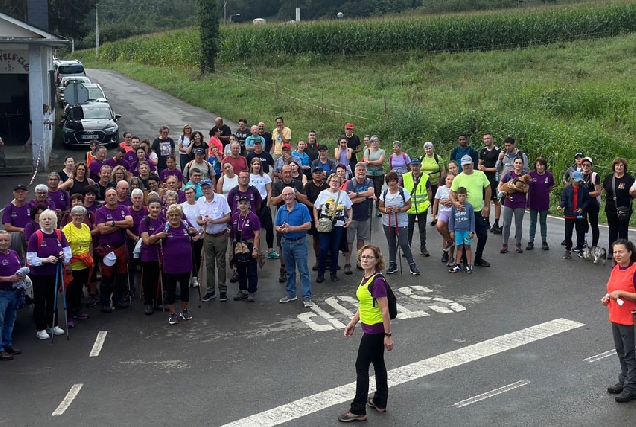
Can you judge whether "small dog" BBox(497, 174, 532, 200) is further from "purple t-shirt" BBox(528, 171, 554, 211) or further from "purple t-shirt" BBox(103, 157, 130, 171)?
"purple t-shirt" BBox(103, 157, 130, 171)

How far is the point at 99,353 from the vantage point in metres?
10.7

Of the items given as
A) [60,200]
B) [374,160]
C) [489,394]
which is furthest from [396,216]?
[60,200]

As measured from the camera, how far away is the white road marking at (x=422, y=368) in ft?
28.3

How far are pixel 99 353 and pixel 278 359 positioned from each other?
93.8 inches

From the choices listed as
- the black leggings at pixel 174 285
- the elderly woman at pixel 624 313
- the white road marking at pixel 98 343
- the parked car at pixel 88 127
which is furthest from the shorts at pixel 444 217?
the parked car at pixel 88 127

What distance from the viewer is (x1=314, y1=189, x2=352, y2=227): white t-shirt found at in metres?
13.7

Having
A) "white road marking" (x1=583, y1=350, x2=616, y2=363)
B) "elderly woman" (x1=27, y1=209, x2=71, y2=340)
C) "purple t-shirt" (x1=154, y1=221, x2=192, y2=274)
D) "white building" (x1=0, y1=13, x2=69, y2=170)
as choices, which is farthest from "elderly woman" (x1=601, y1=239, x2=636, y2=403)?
"white building" (x1=0, y1=13, x2=69, y2=170)

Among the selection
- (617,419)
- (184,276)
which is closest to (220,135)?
(184,276)

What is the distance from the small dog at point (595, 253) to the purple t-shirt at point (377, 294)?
7.11m

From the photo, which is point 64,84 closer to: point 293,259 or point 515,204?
point 515,204

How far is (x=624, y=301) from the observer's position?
8.80 m

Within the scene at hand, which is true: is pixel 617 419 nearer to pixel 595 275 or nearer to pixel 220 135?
pixel 595 275

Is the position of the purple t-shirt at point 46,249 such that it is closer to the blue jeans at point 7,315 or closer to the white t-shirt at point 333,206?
the blue jeans at point 7,315

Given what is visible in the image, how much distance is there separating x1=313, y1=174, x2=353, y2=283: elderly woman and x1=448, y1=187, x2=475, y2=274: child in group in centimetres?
184
